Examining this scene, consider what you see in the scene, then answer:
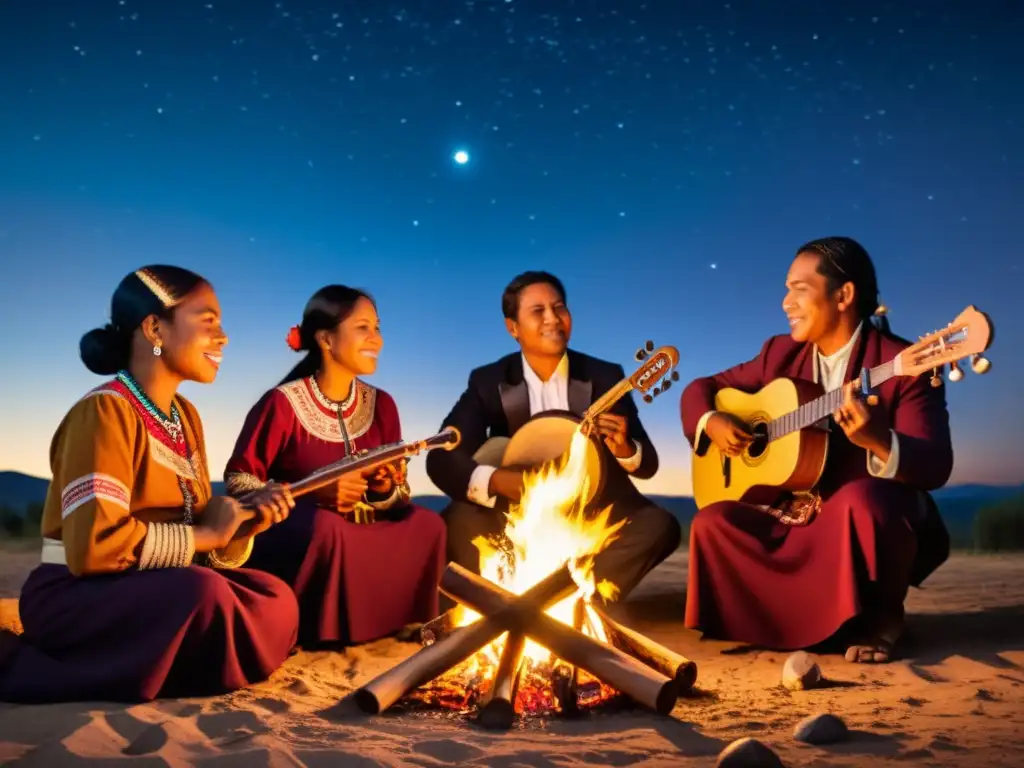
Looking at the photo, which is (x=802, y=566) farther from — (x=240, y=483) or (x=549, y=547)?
(x=240, y=483)

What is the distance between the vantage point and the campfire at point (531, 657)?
391 cm

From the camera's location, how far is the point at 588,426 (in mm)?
5848

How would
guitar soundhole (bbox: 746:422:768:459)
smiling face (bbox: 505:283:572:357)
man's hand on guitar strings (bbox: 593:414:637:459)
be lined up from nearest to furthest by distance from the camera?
guitar soundhole (bbox: 746:422:768:459) → man's hand on guitar strings (bbox: 593:414:637:459) → smiling face (bbox: 505:283:572:357)

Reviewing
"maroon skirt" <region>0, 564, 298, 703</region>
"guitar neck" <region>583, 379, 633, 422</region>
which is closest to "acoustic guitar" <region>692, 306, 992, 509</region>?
"guitar neck" <region>583, 379, 633, 422</region>

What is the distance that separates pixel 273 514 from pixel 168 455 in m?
0.57

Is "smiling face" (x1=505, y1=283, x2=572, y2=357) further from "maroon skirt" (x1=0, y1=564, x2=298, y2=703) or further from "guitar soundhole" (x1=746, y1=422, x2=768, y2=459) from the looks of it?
"maroon skirt" (x1=0, y1=564, x2=298, y2=703)

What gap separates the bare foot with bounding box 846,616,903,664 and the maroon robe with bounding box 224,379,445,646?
256cm

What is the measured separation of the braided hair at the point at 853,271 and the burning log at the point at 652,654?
2537mm

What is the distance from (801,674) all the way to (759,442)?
1.70 meters

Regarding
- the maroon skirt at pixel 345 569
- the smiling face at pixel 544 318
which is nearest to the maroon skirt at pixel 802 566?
the smiling face at pixel 544 318

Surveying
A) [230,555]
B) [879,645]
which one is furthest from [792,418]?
[230,555]

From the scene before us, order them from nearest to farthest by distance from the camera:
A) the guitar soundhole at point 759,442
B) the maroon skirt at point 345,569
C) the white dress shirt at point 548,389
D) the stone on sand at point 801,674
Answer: the stone on sand at point 801,674
the maroon skirt at point 345,569
the guitar soundhole at point 759,442
the white dress shirt at point 548,389

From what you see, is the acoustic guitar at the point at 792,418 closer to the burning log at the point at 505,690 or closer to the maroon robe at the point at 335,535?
the maroon robe at the point at 335,535

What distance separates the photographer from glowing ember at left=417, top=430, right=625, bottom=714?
4148 mm
